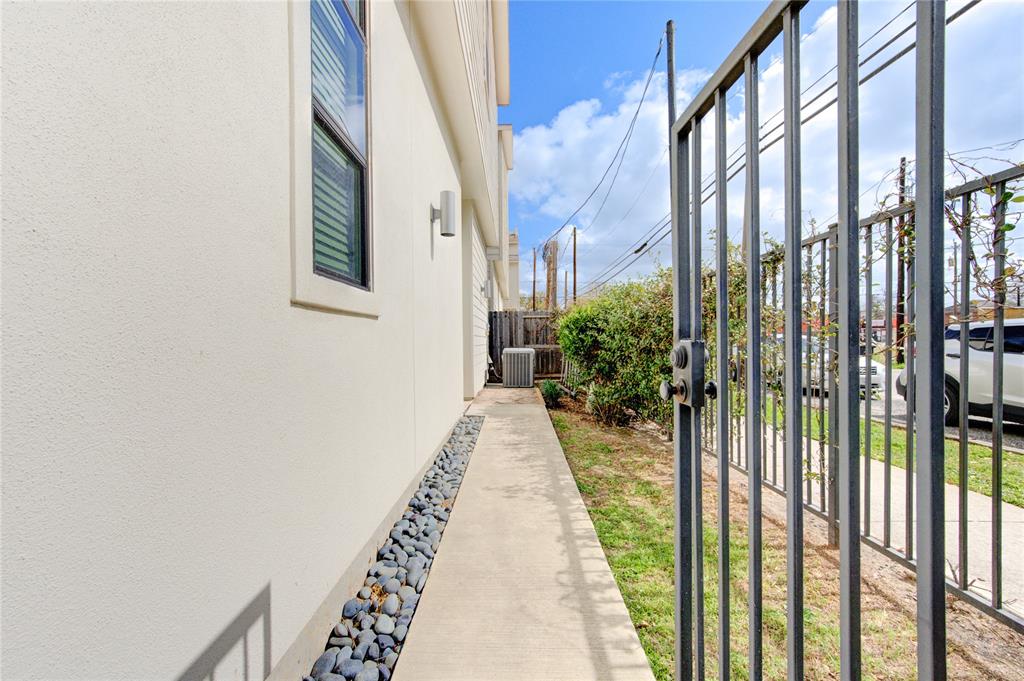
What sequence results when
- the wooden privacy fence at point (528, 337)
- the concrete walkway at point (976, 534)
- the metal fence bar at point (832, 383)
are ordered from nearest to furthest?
the concrete walkway at point (976, 534) → the metal fence bar at point (832, 383) → the wooden privacy fence at point (528, 337)

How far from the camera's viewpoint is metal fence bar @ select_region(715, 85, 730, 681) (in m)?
1.14

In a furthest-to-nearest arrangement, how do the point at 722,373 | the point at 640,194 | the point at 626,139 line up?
the point at 640,194 < the point at 626,139 < the point at 722,373

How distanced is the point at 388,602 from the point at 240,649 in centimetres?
83

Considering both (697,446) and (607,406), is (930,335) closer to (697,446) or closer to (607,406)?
(697,446)

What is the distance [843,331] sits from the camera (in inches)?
30.2

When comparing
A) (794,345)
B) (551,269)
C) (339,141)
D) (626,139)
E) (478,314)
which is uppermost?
(626,139)

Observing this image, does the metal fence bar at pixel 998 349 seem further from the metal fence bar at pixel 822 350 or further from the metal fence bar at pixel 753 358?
the metal fence bar at pixel 753 358

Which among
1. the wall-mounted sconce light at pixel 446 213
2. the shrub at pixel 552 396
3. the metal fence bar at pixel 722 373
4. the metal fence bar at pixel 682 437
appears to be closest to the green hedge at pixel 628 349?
the shrub at pixel 552 396

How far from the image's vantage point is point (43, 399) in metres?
0.78

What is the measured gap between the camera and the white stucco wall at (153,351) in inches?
30.1

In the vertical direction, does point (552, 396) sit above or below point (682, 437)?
below

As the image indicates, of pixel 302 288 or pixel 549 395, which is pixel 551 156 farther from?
pixel 302 288

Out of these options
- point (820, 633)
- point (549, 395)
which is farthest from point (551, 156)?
point (820, 633)

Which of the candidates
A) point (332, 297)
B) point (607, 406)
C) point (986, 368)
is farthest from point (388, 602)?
point (986, 368)
